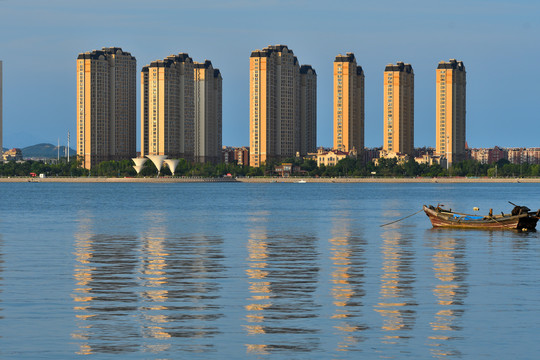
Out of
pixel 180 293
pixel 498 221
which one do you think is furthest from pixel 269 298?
pixel 498 221

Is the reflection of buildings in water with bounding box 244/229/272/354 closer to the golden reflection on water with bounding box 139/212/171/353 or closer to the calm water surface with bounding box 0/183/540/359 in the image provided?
the calm water surface with bounding box 0/183/540/359

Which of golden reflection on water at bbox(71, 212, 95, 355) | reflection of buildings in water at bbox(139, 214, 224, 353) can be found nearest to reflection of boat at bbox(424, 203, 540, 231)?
reflection of buildings in water at bbox(139, 214, 224, 353)

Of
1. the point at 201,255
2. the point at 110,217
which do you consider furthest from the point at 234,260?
the point at 110,217

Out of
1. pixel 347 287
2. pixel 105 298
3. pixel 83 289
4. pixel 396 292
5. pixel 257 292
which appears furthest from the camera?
pixel 347 287

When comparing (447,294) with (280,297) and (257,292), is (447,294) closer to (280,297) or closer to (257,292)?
(280,297)

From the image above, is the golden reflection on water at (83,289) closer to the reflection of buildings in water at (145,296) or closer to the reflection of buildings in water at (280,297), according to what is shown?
the reflection of buildings in water at (145,296)

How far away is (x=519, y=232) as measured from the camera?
192 feet

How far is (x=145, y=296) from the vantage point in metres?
26.4

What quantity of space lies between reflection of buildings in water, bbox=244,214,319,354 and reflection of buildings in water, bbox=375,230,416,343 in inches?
77.9

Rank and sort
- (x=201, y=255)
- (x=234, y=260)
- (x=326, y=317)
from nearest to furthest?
(x=326, y=317), (x=234, y=260), (x=201, y=255)

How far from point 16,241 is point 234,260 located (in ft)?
56.8

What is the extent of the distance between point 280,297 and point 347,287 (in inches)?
141

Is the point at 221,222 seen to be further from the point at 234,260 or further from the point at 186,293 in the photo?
the point at 186,293

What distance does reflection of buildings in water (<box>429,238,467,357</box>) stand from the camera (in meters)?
19.6
